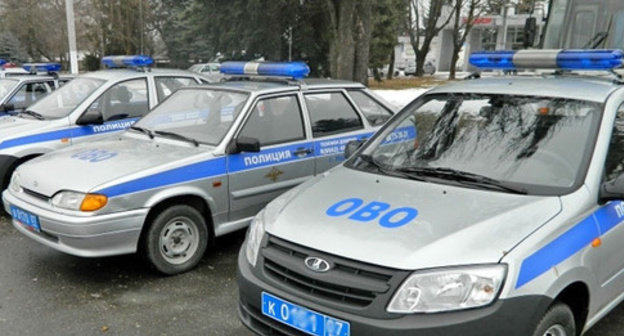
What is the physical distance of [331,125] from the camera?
5539 mm

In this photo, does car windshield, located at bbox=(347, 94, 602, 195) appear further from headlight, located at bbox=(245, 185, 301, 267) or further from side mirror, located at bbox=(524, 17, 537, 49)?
side mirror, located at bbox=(524, 17, 537, 49)

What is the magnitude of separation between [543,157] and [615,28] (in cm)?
518

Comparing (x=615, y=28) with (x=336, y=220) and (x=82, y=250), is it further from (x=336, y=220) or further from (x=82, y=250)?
(x=82, y=250)

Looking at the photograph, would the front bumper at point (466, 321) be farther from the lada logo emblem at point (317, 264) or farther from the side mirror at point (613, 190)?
the side mirror at point (613, 190)

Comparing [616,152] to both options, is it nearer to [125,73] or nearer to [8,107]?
[125,73]

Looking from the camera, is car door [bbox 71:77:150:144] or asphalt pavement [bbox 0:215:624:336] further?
car door [bbox 71:77:150:144]

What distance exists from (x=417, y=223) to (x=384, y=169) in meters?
0.83

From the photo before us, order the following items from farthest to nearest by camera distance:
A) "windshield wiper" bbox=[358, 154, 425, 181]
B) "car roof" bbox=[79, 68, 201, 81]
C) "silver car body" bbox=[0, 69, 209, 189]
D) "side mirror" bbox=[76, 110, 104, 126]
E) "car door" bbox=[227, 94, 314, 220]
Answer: "car roof" bbox=[79, 68, 201, 81] < "side mirror" bbox=[76, 110, 104, 126] < "silver car body" bbox=[0, 69, 209, 189] < "car door" bbox=[227, 94, 314, 220] < "windshield wiper" bbox=[358, 154, 425, 181]

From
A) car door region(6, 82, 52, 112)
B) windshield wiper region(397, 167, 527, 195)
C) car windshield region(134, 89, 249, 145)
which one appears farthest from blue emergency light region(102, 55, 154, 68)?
windshield wiper region(397, 167, 527, 195)

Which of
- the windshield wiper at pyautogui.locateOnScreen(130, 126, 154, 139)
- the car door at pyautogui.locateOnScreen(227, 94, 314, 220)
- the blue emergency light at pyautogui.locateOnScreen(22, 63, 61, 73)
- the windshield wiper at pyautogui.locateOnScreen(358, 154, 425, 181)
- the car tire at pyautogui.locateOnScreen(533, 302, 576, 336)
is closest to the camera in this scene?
the car tire at pyautogui.locateOnScreen(533, 302, 576, 336)

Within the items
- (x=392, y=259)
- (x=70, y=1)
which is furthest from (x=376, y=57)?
(x=392, y=259)

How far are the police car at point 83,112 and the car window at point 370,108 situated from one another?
2750 millimetres

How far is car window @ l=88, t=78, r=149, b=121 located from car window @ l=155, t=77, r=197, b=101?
0.65ft

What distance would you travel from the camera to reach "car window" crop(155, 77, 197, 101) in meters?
7.09
